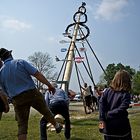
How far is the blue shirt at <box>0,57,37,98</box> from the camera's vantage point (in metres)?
8.04

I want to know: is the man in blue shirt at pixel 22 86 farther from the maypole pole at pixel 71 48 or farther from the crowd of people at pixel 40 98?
the maypole pole at pixel 71 48

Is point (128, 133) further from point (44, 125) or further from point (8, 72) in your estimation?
point (44, 125)

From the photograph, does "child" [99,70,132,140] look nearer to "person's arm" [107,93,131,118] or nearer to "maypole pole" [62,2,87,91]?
"person's arm" [107,93,131,118]

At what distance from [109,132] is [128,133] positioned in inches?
12.1

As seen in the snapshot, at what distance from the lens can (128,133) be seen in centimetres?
727

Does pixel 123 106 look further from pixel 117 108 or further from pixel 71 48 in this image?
pixel 71 48

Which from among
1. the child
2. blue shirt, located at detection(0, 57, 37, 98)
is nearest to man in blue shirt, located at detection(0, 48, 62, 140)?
blue shirt, located at detection(0, 57, 37, 98)

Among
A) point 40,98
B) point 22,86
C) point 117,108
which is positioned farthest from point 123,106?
point 22,86

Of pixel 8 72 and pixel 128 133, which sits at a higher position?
pixel 8 72

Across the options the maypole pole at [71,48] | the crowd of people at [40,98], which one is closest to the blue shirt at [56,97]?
the crowd of people at [40,98]

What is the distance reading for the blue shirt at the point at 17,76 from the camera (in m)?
8.04

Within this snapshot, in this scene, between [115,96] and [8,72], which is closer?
[115,96]

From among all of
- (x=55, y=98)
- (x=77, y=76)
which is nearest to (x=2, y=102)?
(x=55, y=98)

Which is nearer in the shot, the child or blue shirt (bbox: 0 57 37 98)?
the child
